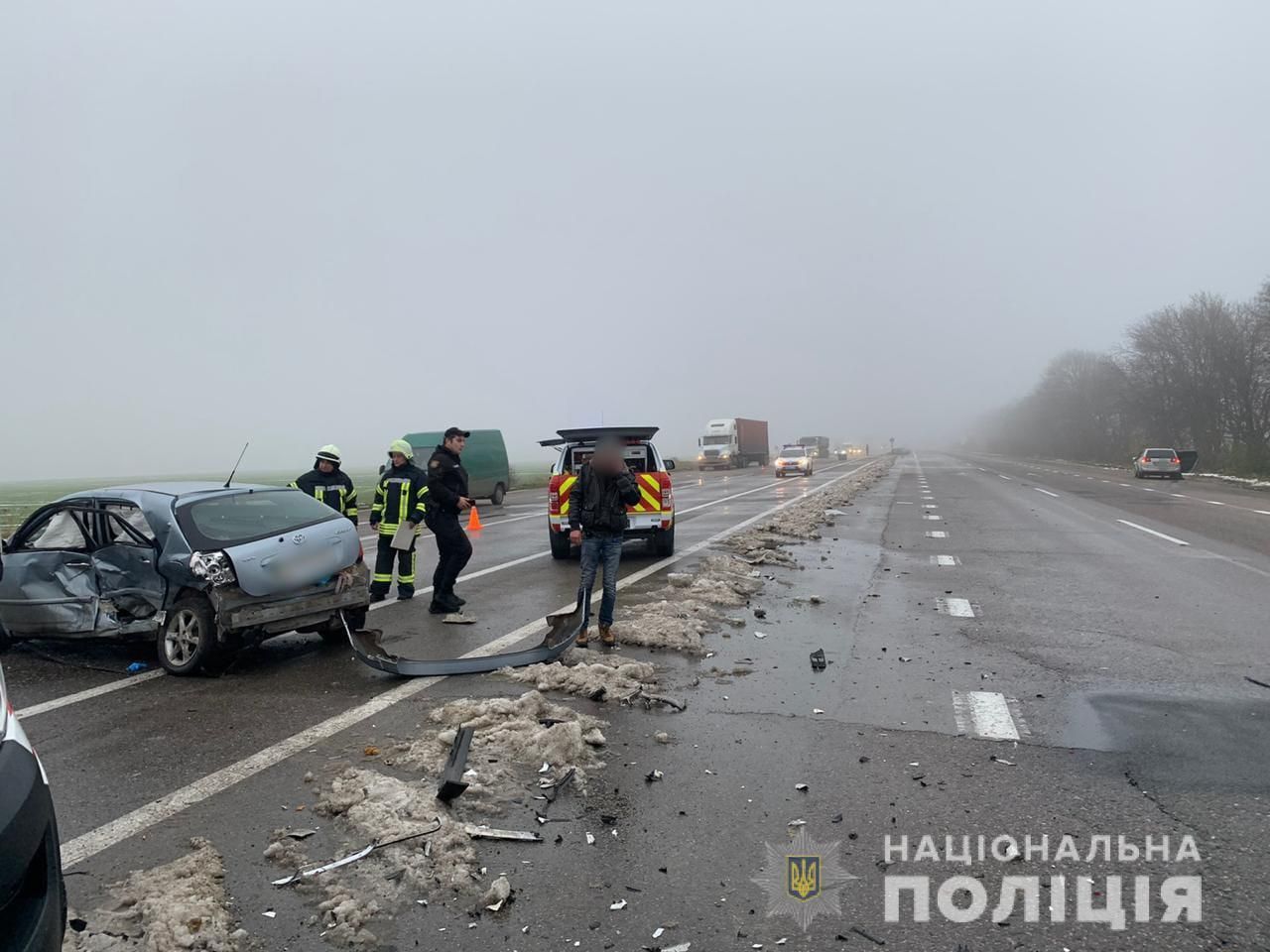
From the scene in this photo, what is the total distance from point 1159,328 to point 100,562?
65785mm

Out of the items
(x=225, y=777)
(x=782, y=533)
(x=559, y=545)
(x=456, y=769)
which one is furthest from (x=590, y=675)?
(x=782, y=533)

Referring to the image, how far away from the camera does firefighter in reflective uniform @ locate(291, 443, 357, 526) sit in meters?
9.59

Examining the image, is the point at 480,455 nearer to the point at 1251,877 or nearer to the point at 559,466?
the point at 559,466

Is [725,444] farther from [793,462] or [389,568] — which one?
[389,568]

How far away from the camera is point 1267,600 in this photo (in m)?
9.03

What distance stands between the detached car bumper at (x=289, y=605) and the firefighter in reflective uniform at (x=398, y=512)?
1770 mm

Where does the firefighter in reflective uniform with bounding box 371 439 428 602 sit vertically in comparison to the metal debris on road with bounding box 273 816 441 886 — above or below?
above

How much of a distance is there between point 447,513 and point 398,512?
2.90ft

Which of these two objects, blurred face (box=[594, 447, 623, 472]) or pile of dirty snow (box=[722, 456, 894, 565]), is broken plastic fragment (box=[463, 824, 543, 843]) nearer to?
blurred face (box=[594, 447, 623, 472])

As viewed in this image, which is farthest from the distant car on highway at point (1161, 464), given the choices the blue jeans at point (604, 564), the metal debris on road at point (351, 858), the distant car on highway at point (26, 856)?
the distant car on highway at point (26, 856)

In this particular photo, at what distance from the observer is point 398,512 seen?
949 centimetres

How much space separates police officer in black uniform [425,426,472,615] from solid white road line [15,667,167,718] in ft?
9.34

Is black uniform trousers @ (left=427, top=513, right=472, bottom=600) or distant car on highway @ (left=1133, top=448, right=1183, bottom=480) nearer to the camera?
black uniform trousers @ (left=427, top=513, right=472, bottom=600)

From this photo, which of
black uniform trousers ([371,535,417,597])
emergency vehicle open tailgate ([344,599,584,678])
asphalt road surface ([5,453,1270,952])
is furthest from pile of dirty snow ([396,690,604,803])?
black uniform trousers ([371,535,417,597])
